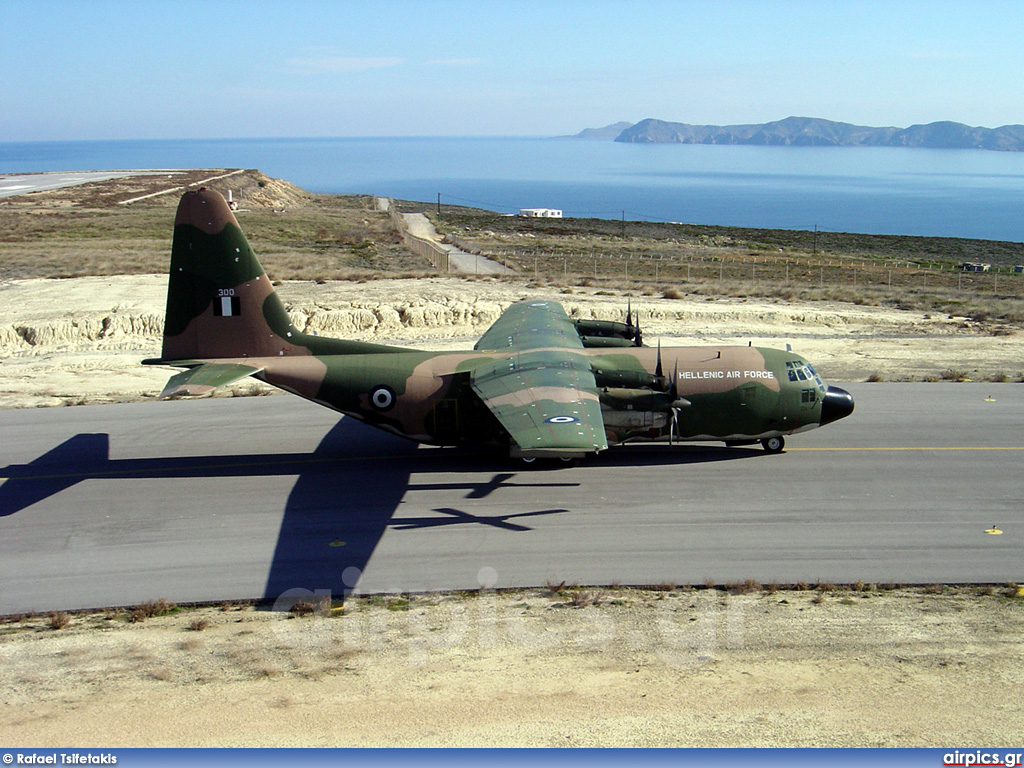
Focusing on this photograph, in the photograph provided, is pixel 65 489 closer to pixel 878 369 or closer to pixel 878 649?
pixel 878 649

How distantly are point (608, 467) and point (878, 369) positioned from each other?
65.9 feet

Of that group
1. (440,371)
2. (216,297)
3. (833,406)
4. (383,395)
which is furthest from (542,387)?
(216,297)

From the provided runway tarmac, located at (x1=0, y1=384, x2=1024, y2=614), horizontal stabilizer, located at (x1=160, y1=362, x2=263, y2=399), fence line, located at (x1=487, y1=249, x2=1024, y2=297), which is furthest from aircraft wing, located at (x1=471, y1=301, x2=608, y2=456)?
fence line, located at (x1=487, y1=249, x2=1024, y2=297)

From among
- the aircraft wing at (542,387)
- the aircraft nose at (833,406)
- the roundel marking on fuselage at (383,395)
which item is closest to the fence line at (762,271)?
the aircraft wing at (542,387)

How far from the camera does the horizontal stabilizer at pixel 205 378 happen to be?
72.6ft

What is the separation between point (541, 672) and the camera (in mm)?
15125

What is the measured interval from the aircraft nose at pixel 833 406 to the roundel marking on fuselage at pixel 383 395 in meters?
14.2

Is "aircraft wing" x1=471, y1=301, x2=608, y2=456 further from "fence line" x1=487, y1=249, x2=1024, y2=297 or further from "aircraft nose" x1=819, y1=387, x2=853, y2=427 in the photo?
"fence line" x1=487, y1=249, x2=1024, y2=297

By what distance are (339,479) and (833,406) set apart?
53.8ft

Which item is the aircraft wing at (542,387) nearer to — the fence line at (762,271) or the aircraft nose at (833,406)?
the aircraft nose at (833,406)

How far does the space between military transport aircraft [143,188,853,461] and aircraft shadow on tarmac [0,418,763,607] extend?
1161 mm

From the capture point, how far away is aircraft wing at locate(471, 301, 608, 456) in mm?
19250

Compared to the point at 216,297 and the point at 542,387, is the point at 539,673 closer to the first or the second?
the point at 542,387

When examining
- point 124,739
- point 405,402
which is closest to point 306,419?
point 405,402
